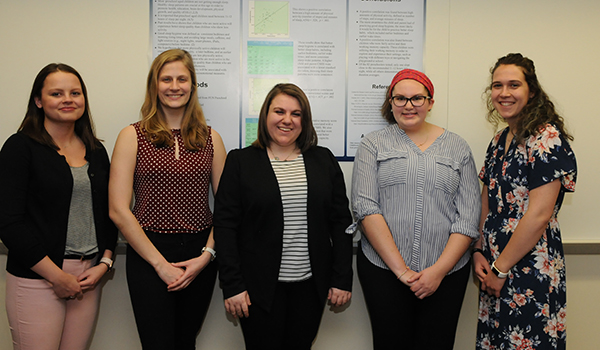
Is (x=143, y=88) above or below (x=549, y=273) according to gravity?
above

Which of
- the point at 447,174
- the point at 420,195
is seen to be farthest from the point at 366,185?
the point at 447,174

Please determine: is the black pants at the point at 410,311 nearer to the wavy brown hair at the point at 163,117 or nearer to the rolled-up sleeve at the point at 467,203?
the rolled-up sleeve at the point at 467,203

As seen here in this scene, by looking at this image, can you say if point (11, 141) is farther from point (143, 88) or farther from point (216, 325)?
point (216, 325)

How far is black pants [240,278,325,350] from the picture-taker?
68.0 inches

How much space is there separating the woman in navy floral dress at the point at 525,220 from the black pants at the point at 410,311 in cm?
19

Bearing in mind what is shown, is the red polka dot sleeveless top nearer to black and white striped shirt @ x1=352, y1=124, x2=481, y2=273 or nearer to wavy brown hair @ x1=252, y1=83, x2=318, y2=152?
wavy brown hair @ x1=252, y1=83, x2=318, y2=152

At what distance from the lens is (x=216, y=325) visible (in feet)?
7.63

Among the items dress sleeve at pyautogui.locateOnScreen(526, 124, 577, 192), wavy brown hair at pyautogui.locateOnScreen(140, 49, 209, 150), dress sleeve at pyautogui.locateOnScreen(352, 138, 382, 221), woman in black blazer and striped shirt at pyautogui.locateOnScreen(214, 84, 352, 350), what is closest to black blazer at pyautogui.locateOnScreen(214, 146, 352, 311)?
woman in black blazer and striped shirt at pyautogui.locateOnScreen(214, 84, 352, 350)

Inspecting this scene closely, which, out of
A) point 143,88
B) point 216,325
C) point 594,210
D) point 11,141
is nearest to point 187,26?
point 143,88

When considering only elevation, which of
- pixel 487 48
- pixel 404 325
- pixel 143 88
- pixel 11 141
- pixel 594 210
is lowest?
pixel 404 325

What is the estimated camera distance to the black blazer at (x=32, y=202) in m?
1.61

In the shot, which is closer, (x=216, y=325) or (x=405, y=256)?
(x=405, y=256)

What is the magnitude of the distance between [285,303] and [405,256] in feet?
1.97

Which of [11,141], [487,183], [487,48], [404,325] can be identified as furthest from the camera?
[487,48]
